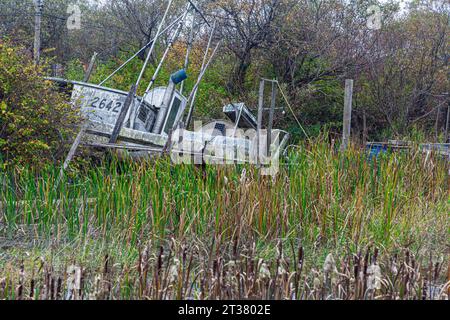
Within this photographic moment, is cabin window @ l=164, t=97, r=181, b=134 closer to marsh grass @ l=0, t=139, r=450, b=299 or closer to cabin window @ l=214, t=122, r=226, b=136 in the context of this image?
cabin window @ l=214, t=122, r=226, b=136

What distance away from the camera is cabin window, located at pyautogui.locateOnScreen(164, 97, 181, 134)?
40.0 feet

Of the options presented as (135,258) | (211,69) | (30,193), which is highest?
(211,69)

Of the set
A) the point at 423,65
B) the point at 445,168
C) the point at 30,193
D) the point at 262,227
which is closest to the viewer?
the point at 262,227

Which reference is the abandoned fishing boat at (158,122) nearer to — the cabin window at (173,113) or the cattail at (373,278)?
the cabin window at (173,113)

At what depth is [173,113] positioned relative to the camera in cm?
1242

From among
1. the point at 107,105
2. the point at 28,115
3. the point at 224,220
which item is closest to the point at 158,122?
the point at 107,105

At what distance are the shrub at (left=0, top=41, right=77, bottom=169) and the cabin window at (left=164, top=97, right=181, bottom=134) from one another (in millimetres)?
3747

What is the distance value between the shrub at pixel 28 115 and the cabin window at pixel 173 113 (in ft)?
12.3

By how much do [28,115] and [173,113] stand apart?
475 cm

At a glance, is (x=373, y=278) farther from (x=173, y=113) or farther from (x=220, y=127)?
(x=220, y=127)

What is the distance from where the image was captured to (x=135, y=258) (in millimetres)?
4750

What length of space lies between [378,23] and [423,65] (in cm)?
166
